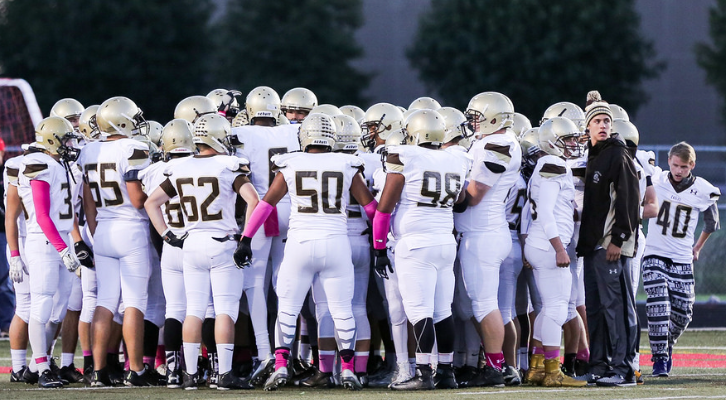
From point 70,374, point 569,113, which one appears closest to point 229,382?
point 70,374

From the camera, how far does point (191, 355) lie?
8.52m

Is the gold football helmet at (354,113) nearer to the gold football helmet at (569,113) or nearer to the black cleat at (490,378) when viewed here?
the gold football helmet at (569,113)

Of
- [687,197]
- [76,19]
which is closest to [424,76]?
[76,19]

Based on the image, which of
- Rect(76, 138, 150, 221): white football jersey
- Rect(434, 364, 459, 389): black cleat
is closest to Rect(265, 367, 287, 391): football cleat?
Rect(434, 364, 459, 389): black cleat

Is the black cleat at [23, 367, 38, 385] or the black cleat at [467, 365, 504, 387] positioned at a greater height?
the black cleat at [467, 365, 504, 387]

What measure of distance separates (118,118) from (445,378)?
3.06m

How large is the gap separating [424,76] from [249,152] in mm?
29334

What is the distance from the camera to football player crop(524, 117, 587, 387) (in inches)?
344

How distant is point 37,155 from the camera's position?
29.3ft

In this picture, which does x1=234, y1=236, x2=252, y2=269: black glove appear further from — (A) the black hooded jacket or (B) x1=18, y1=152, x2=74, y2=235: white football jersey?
(A) the black hooded jacket

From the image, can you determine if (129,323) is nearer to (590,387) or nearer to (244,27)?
(590,387)

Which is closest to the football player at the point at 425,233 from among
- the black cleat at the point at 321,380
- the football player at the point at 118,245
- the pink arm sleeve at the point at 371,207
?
the pink arm sleeve at the point at 371,207

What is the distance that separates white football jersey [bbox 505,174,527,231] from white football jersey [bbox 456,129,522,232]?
13.2 inches

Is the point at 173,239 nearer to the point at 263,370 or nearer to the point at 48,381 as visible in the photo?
the point at 263,370
